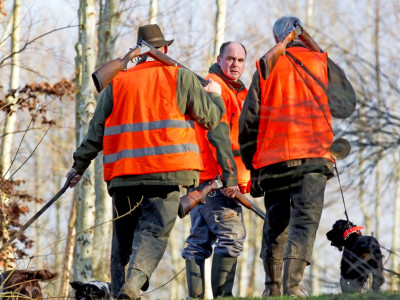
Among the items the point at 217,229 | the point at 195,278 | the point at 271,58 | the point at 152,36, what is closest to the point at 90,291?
the point at 195,278

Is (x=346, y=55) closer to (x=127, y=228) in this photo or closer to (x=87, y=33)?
(x=127, y=228)

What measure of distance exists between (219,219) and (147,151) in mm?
1241

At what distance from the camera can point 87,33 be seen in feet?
39.8

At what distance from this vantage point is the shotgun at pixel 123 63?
23.3 feet

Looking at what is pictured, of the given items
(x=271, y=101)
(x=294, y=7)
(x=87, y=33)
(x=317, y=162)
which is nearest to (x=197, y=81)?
(x=271, y=101)

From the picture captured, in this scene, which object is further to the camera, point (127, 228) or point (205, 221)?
point (205, 221)

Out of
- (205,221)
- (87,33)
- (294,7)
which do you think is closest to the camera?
(205,221)

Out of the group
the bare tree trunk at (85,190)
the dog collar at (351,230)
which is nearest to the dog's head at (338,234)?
the dog collar at (351,230)

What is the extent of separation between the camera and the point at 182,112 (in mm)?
7219

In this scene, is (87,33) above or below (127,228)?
above

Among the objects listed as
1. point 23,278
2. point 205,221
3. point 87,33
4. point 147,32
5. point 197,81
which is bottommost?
point 23,278

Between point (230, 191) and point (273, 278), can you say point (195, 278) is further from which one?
point (230, 191)

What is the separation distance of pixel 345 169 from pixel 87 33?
7.74m

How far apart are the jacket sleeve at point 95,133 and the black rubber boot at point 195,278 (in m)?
1.41
